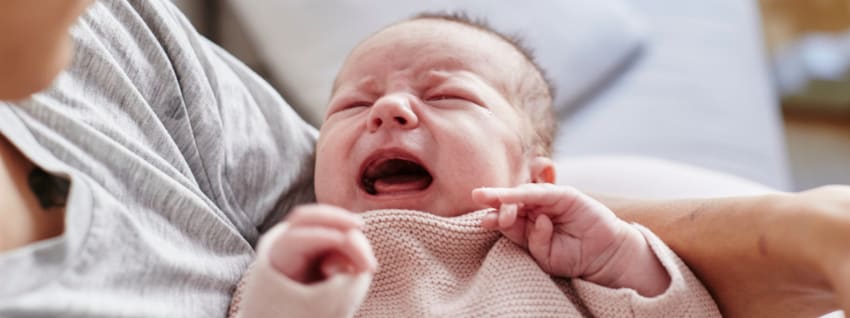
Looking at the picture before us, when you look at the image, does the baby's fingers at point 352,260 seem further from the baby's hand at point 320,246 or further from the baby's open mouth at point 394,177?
the baby's open mouth at point 394,177

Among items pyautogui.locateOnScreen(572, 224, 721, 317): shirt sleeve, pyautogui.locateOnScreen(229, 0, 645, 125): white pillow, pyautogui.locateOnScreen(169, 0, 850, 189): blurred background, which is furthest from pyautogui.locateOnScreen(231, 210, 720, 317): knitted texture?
pyautogui.locateOnScreen(169, 0, 850, 189): blurred background

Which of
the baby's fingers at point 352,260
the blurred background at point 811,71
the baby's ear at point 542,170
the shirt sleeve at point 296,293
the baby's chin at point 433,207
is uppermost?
the baby's fingers at point 352,260

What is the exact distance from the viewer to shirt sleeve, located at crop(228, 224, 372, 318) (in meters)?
0.58

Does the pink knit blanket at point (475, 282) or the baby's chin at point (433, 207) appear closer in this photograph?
the pink knit blanket at point (475, 282)

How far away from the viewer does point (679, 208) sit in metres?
0.92

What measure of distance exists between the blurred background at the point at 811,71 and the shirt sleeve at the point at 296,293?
259cm

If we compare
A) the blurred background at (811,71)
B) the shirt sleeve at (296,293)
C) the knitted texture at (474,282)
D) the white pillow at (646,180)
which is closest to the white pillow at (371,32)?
the white pillow at (646,180)

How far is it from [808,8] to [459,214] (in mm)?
2545

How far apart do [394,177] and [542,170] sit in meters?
0.19

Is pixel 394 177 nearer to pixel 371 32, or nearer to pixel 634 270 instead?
pixel 634 270

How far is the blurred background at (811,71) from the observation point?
2980 mm

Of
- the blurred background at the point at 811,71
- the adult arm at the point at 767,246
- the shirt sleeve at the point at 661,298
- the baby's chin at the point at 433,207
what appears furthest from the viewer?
the blurred background at the point at 811,71

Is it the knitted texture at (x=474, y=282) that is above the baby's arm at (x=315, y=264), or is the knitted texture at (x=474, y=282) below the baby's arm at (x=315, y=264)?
below

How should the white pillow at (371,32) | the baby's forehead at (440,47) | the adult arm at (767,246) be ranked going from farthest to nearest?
1. the white pillow at (371,32)
2. the baby's forehead at (440,47)
3. the adult arm at (767,246)
